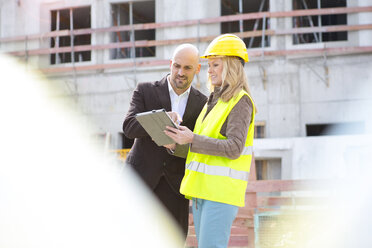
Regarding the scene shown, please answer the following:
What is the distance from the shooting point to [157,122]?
2822mm

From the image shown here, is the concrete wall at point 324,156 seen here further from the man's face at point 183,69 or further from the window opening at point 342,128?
the man's face at point 183,69

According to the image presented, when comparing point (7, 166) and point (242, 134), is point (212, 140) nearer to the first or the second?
point (242, 134)

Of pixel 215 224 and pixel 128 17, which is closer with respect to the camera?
pixel 215 224

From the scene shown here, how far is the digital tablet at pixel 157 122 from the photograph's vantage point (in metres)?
2.75

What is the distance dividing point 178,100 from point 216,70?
3.02ft

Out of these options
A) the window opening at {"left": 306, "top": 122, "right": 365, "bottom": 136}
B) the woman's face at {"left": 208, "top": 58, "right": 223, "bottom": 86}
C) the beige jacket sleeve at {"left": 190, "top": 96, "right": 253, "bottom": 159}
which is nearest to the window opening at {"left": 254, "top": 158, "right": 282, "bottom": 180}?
the window opening at {"left": 306, "top": 122, "right": 365, "bottom": 136}

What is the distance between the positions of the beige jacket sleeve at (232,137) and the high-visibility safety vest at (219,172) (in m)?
0.04

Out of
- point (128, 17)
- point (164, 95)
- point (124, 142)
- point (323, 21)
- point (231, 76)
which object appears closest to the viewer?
point (231, 76)

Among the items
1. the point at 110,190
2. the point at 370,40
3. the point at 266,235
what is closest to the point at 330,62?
the point at 370,40

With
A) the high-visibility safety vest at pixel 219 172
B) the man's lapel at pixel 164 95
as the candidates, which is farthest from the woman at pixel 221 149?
the man's lapel at pixel 164 95

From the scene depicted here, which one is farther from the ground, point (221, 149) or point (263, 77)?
point (263, 77)

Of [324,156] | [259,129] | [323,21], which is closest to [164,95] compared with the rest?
[324,156]

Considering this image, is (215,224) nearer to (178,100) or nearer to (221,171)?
(221,171)

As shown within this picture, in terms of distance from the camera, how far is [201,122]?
3066mm
